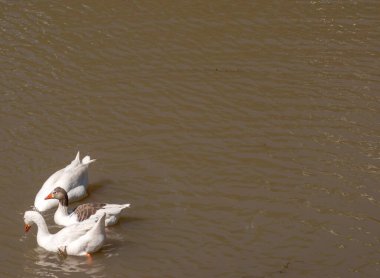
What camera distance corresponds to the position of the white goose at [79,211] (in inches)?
460

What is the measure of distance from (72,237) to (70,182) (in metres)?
1.27

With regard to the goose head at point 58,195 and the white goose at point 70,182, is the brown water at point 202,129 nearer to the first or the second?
the white goose at point 70,182

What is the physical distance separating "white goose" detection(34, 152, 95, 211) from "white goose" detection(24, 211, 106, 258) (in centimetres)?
74

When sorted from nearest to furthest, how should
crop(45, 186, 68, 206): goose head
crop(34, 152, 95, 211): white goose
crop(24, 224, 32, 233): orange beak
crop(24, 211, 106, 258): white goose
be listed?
crop(24, 211, 106, 258): white goose → crop(24, 224, 32, 233): orange beak → crop(45, 186, 68, 206): goose head → crop(34, 152, 95, 211): white goose

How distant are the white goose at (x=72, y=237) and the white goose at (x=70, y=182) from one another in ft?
2.44

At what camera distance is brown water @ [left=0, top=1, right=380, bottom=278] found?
11.2m

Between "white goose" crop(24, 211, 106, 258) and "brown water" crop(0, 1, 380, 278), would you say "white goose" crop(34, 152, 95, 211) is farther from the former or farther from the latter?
"white goose" crop(24, 211, 106, 258)

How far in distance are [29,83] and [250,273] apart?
634 centimetres

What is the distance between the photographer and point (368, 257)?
1087 centimetres

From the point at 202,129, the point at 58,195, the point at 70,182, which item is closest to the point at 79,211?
the point at 58,195

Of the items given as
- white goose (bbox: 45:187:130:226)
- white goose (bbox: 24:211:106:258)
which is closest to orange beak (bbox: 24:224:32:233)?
white goose (bbox: 24:211:106:258)

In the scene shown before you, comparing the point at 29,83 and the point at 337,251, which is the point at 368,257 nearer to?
the point at 337,251

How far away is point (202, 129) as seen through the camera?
13945mm

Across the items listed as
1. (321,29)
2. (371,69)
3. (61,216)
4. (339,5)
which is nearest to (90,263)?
(61,216)
